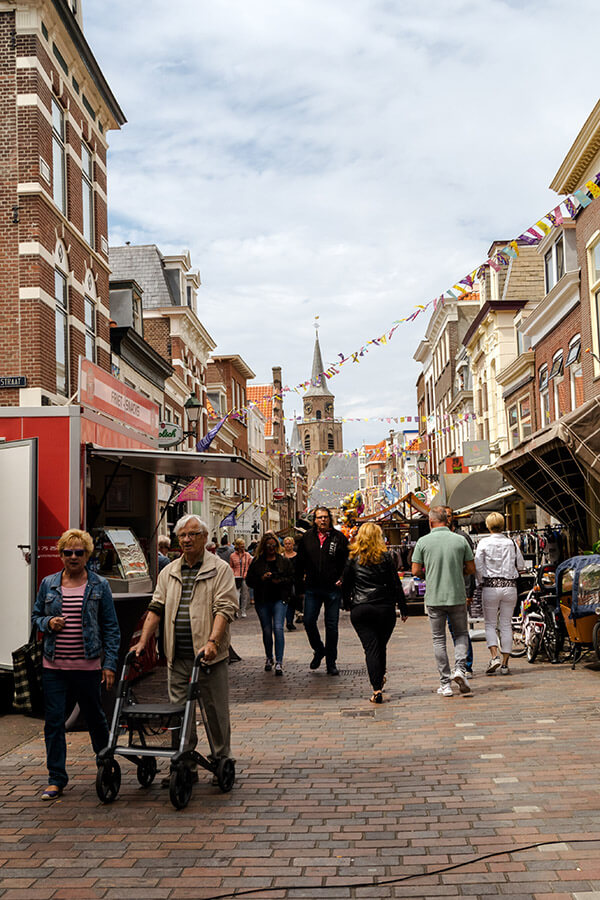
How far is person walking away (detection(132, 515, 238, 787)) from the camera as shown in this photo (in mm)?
6051

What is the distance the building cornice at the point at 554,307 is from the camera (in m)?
19.9

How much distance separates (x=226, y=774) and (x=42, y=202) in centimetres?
1374

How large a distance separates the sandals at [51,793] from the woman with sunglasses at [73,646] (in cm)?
10

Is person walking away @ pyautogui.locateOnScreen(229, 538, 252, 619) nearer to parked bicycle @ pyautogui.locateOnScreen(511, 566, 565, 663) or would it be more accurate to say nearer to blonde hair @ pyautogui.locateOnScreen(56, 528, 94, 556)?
parked bicycle @ pyautogui.locateOnScreen(511, 566, 565, 663)

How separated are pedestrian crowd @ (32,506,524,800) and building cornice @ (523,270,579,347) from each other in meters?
8.33

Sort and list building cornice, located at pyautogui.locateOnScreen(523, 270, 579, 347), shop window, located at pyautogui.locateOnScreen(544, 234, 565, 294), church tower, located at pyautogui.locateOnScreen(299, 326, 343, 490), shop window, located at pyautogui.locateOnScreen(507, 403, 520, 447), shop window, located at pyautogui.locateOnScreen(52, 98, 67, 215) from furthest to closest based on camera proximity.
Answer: church tower, located at pyautogui.locateOnScreen(299, 326, 343, 490) → shop window, located at pyautogui.locateOnScreen(507, 403, 520, 447) → shop window, located at pyautogui.locateOnScreen(544, 234, 565, 294) → building cornice, located at pyautogui.locateOnScreen(523, 270, 579, 347) → shop window, located at pyautogui.locateOnScreen(52, 98, 67, 215)

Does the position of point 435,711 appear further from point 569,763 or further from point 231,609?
point 231,609

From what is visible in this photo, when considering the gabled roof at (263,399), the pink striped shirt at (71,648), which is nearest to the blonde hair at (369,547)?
the pink striped shirt at (71,648)

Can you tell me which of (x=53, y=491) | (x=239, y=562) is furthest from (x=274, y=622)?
(x=239, y=562)

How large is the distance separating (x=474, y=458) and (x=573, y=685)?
21.3 m

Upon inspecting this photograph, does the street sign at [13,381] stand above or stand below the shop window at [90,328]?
below

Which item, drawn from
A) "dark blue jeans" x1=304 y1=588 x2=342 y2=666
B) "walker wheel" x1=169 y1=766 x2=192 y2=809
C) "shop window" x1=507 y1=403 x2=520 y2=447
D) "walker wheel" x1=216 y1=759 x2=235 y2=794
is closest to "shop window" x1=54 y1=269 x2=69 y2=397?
"dark blue jeans" x1=304 y1=588 x2=342 y2=666

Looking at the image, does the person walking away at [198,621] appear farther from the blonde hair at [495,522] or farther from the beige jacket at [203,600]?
the blonde hair at [495,522]

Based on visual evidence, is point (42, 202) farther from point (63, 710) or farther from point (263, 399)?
point (263, 399)
